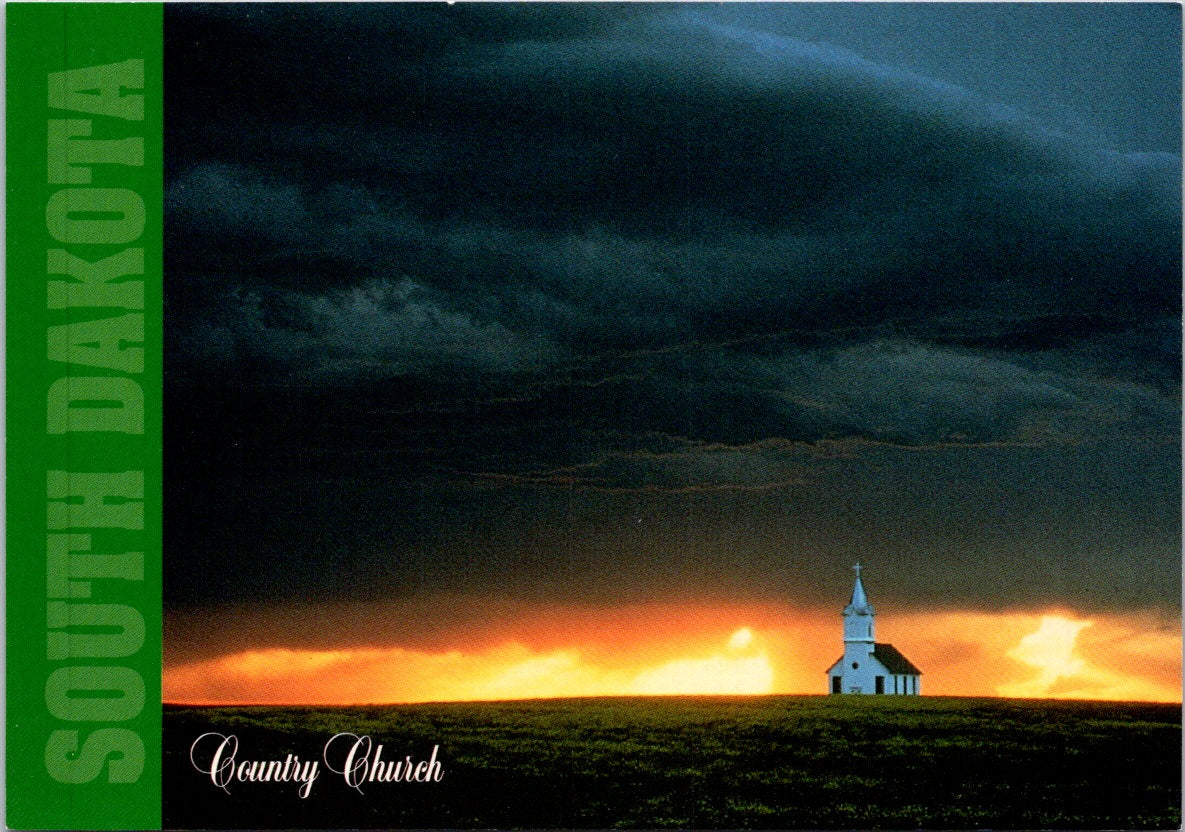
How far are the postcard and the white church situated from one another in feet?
0.13

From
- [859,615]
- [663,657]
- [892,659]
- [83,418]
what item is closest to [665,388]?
[663,657]

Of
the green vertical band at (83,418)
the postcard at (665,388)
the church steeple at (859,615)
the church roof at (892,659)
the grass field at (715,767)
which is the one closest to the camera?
the green vertical band at (83,418)

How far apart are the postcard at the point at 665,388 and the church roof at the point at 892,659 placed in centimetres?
3

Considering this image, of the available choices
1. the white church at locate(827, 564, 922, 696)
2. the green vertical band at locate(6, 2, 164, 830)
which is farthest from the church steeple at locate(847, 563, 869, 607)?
the green vertical band at locate(6, 2, 164, 830)

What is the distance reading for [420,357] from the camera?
15203mm

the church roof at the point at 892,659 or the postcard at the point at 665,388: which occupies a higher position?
the postcard at the point at 665,388

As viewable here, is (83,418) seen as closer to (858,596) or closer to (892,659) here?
(858,596)

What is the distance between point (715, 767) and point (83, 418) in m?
6.88

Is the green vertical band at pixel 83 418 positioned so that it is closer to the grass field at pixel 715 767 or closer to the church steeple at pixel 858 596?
the grass field at pixel 715 767

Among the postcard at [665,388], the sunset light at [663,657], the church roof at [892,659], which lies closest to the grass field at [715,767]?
the postcard at [665,388]

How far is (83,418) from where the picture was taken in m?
14.6

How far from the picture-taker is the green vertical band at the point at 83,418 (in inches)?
574

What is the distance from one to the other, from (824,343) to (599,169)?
2.82 metres

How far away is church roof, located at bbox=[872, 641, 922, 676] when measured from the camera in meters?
15.3
